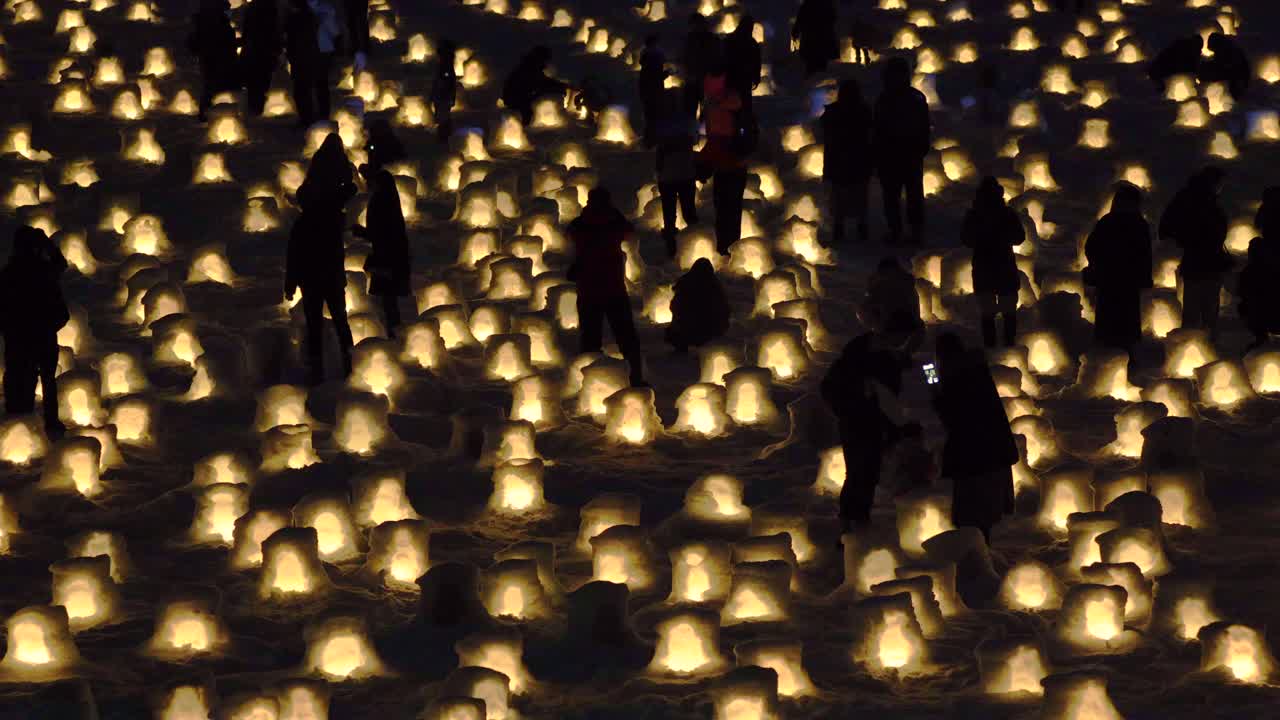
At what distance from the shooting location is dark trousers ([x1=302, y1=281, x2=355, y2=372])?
18.5 meters

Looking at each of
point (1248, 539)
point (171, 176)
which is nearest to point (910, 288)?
point (1248, 539)

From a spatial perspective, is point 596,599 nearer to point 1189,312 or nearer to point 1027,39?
point 1189,312

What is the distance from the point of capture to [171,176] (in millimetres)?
24109

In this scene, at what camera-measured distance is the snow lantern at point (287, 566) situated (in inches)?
608

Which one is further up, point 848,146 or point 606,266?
point 848,146

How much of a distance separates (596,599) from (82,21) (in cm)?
1584

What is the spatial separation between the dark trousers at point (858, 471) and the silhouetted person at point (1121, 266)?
13.0 ft

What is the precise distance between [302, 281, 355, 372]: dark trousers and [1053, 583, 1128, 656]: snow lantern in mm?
5953

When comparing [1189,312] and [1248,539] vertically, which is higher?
[1189,312]

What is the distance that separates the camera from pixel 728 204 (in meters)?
21.1

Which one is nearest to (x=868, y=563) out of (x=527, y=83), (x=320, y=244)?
(x=320, y=244)

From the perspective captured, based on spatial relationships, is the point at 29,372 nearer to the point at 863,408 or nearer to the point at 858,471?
the point at 858,471

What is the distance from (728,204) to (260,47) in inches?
237

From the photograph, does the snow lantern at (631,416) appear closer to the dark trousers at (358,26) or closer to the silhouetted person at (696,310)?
the silhouetted person at (696,310)
